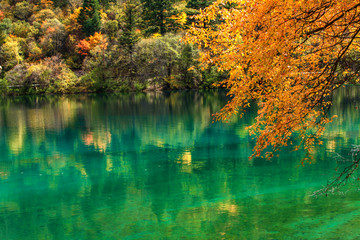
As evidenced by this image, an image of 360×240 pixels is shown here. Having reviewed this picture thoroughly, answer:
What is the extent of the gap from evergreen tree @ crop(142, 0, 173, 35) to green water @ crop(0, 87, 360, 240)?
49.9 metres

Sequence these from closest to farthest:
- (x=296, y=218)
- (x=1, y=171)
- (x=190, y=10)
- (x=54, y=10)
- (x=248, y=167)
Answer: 1. (x=296, y=218)
2. (x=248, y=167)
3. (x=1, y=171)
4. (x=190, y=10)
5. (x=54, y=10)

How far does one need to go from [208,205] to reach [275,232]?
221 centimetres

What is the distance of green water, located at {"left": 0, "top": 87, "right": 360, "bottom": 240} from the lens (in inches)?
328

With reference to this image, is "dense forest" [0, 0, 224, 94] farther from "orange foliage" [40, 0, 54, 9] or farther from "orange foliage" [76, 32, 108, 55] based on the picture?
"orange foliage" [40, 0, 54, 9]

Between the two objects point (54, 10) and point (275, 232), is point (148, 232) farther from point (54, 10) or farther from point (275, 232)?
point (54, 10)

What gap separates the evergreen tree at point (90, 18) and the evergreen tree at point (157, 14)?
11.0m

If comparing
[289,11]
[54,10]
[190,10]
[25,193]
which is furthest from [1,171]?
[54,10]

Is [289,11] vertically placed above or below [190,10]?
below

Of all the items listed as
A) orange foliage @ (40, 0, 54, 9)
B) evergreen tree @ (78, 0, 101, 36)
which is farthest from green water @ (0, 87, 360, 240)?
orange foliage @ (40, 0, 54, 9)

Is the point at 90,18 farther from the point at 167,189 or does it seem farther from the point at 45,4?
the point at 167,189

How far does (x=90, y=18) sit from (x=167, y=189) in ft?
236

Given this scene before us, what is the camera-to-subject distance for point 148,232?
821cm

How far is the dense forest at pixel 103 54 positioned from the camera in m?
62.9

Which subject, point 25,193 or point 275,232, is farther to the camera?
point 25,193
